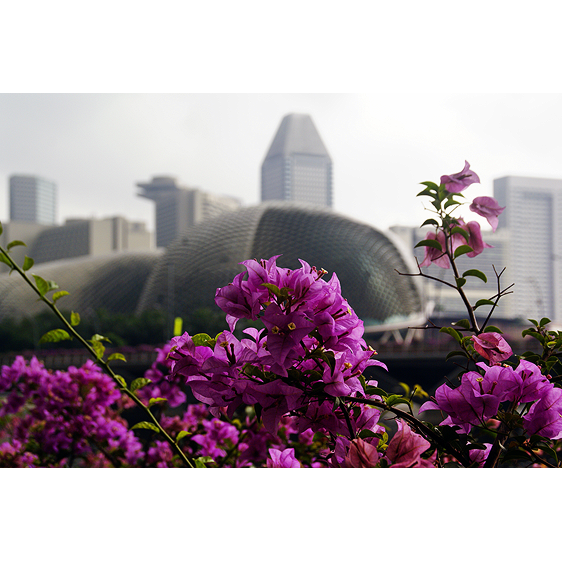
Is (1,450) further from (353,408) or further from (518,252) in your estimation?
(518,252)

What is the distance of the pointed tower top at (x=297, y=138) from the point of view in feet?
425

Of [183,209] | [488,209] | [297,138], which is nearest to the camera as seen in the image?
[488,209]

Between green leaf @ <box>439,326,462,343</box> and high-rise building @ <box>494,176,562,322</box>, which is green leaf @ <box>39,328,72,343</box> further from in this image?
high-rise building @ <box>494,176,562,322</box>

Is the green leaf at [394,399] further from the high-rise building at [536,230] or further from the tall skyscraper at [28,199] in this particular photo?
the tall skyscraper at [28,199]

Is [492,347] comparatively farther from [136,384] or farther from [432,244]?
[136,384]

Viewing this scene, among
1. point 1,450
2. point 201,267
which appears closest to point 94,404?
point 1,450

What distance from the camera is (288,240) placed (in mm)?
28078

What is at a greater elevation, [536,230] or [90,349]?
[90,349]

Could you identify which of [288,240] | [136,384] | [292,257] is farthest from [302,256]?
[136,384]

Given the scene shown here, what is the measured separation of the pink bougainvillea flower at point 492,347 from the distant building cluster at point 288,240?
5.0 inches

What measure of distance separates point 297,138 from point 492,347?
135m

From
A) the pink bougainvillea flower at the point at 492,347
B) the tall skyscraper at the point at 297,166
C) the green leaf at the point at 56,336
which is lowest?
the green leaf at the point at 56,336

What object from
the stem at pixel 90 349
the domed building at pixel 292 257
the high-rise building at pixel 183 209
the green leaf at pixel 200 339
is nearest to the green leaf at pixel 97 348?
the stem at pixel 90 349

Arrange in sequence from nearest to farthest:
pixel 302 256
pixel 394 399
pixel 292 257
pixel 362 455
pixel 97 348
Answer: pixel 362 455
pixel 394 399
pixel 97 348
pixel 292 257
pixel 302 256
